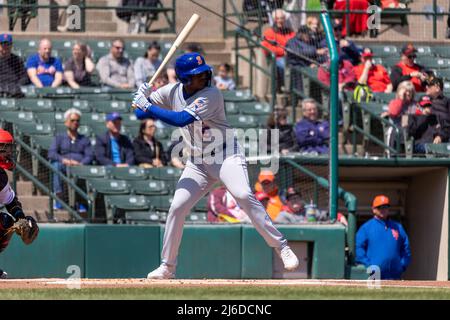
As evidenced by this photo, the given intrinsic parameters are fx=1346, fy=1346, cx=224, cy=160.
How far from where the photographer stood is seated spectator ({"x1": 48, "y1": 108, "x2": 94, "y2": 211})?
A: 47.8 ft

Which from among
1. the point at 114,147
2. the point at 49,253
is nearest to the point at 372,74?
the point at 114,147

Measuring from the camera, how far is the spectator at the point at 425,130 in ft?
50.8

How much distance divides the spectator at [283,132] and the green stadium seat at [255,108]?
85cm

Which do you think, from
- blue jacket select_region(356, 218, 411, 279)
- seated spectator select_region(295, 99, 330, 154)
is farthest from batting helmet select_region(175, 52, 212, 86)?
seated spectator select_region(295, 99, 330, 154)

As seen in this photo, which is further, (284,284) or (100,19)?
(100,19)

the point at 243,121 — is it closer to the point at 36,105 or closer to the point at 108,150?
the point at 108,150

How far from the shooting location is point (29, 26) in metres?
17.2

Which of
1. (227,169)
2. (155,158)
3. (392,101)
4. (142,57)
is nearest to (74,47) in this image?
(142,57)

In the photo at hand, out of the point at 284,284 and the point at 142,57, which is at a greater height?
the point at 142,57

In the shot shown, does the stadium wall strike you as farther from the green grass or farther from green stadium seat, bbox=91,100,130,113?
the green grass

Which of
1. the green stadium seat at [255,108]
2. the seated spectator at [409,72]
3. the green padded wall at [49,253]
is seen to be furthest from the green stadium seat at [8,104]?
the seated spectator at [409,72]
